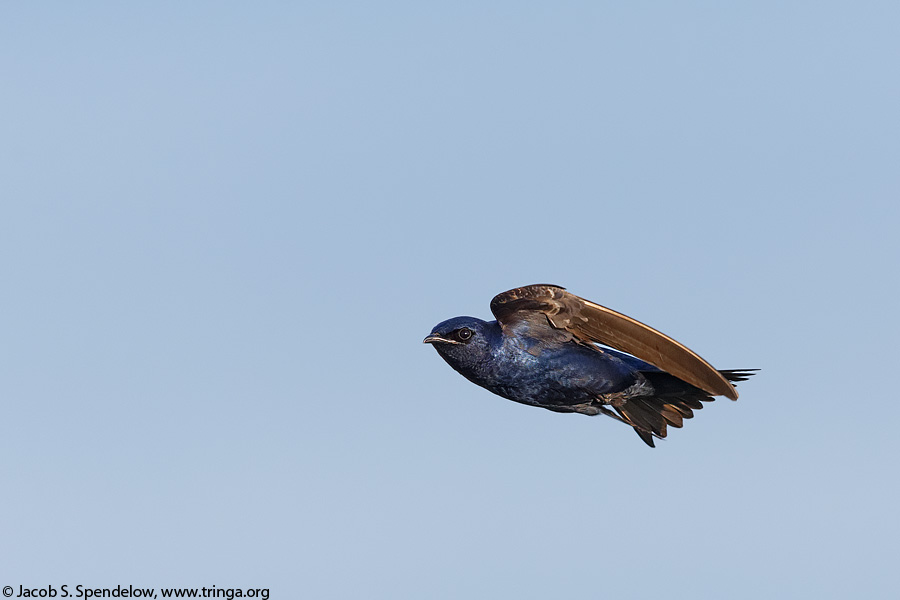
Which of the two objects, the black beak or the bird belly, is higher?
the black beak

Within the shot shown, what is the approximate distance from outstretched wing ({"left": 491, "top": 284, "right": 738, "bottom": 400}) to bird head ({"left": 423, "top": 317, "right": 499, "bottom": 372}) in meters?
0.48

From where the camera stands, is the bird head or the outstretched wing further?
the bird head

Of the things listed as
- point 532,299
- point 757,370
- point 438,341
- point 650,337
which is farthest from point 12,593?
point 757,370

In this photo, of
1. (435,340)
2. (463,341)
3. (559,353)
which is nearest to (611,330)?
(559,353)

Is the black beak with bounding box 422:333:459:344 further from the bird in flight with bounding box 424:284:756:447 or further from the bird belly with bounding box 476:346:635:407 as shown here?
the bird belly with bounding box 476:346:635:407

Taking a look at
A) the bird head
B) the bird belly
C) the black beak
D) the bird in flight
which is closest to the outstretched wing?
the bird in flight

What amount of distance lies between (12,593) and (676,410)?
9.24 m

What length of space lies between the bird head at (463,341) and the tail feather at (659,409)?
2.15 metres

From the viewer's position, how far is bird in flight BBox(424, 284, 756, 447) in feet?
54.5

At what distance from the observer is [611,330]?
657 inches

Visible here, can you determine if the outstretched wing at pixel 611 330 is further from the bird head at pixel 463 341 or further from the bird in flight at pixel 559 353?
the bird head at pixel 463 341

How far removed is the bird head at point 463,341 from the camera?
16.9 meters

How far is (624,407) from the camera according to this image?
1800 cm

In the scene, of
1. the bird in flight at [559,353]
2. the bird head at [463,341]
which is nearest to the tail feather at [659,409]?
the bird in flight at [559,353]
